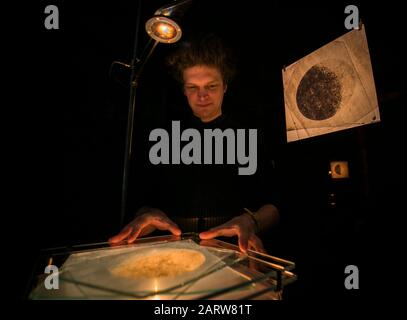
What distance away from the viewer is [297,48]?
2055 millimetres

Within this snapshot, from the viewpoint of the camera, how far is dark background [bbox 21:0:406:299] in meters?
1.50

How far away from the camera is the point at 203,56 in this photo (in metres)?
1.63

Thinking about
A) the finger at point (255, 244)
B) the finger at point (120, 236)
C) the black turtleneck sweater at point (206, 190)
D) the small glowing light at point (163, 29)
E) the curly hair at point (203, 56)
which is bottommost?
the finger at point (255, 244)

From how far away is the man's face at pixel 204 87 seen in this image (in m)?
1.54

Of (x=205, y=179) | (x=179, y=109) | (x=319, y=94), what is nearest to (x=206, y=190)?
(x=205, y=179)

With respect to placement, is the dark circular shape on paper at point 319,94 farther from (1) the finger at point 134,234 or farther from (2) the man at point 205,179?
(1) the finger at point 134,234

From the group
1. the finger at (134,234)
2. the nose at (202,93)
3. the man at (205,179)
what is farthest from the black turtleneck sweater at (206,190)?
the finger at (134,234)

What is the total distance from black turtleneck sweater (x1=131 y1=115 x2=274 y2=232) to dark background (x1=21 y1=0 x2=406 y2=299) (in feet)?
0.64

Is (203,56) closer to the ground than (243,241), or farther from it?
farther from it

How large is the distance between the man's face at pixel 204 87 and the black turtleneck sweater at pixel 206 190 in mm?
208

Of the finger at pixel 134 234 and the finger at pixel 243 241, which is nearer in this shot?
the finger at pixel 243 241

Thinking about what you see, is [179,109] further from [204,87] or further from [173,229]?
[173,229]

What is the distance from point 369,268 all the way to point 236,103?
2328mm

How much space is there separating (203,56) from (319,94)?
3.93ft
